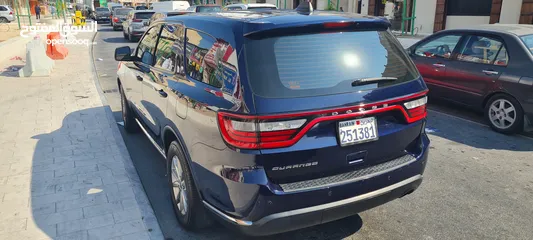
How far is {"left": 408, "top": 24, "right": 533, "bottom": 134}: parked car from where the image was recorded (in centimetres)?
584

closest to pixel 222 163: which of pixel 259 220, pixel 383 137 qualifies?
pixel 259 220

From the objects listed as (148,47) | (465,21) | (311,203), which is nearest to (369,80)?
(311,203)

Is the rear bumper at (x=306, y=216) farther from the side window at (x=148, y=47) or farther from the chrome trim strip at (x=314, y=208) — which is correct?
the side window at (x=148, y=47)

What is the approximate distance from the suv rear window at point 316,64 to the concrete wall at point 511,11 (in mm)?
13959

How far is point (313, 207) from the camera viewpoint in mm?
2705

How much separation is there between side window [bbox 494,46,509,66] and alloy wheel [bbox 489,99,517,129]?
552mm

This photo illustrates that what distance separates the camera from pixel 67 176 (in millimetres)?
4555

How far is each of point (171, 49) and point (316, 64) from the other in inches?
66.3

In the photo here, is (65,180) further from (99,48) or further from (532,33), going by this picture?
(99,48)

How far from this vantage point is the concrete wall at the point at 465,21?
52.6 ft

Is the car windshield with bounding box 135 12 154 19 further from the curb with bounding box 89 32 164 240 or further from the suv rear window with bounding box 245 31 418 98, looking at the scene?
the suv rear window with bounding box 245 31 418 98

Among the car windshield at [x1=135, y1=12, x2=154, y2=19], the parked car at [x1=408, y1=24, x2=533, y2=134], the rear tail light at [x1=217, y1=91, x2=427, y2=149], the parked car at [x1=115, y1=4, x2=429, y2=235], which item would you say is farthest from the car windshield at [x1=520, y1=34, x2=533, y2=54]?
the car windshield at [x1=135, y1=12, x2=154, y2=19]

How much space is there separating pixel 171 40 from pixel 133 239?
1.87 metres

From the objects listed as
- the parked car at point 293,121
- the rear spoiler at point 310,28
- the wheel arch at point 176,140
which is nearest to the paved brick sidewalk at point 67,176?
the wheel arch at point 176,140
